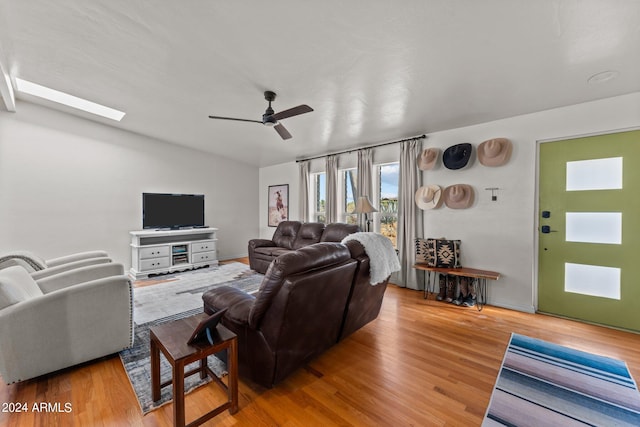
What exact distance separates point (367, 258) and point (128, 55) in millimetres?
3046

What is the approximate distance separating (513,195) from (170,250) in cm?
584

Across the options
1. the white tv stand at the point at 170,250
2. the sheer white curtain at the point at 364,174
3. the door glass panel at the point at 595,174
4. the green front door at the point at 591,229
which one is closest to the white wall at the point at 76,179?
the white tv stand at the point at 170,250

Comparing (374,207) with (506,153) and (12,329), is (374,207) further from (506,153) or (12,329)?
(12,329)

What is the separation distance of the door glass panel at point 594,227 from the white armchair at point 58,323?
4754mm

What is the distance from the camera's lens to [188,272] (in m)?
5.07

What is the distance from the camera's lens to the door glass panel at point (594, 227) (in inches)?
107

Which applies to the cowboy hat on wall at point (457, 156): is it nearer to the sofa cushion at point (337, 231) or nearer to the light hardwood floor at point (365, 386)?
the sofa cushion at point (337, 231)

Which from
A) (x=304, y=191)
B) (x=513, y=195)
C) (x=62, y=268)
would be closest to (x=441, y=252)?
(x=513, y=195)

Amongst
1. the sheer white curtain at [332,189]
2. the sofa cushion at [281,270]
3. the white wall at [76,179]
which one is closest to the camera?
the sofa cushion at [281,270]

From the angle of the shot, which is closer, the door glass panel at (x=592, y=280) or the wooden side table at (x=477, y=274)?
the door glass panel at (x=592, y=280)

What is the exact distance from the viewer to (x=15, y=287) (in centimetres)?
185

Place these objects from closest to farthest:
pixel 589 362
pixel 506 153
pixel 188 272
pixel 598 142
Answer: pixel 589 362 → pixel 598 142 → pixel 506 153 → pixel 188 272

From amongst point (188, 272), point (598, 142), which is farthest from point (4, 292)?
point (598, 142)

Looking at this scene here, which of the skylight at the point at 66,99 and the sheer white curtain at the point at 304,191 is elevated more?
the skylight at the point at 66,99
